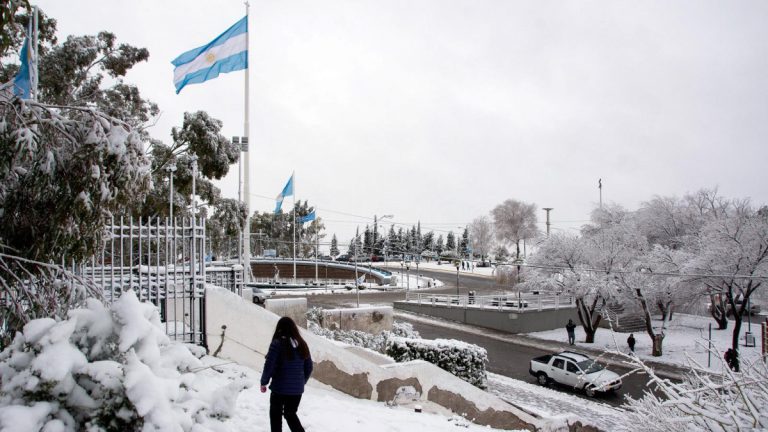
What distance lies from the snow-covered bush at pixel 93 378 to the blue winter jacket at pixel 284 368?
2497 mm

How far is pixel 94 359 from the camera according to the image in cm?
309

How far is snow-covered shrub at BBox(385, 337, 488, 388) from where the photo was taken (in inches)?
526

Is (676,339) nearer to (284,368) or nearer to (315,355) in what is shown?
(315,355)

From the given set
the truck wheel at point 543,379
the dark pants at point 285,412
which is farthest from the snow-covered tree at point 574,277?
the dark pants at point 285,412

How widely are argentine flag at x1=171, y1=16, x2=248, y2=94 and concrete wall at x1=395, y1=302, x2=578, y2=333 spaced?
21.9 meters

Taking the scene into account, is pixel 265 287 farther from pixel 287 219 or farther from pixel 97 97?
pixel 287 219

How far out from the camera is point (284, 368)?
5750mm

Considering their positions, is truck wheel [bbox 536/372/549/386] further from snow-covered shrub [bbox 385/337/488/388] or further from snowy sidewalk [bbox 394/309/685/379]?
snow-covered shrub [bbox 385/337/488/388]

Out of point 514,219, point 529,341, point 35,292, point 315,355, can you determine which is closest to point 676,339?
point 529,341

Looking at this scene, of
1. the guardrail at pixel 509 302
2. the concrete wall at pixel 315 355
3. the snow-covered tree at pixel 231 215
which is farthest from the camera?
the guardrail at pixel 509 302

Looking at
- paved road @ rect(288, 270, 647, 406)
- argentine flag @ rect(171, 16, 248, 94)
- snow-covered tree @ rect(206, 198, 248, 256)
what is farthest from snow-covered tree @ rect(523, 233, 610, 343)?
argentine flag @ rect(171, 16, 248, 94)

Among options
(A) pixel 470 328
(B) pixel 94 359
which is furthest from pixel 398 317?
(B) pixel 94 359

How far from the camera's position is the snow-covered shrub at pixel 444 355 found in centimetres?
1335

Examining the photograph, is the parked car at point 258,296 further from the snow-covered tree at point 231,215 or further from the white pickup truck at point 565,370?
the white pickup truck at point 565,370
